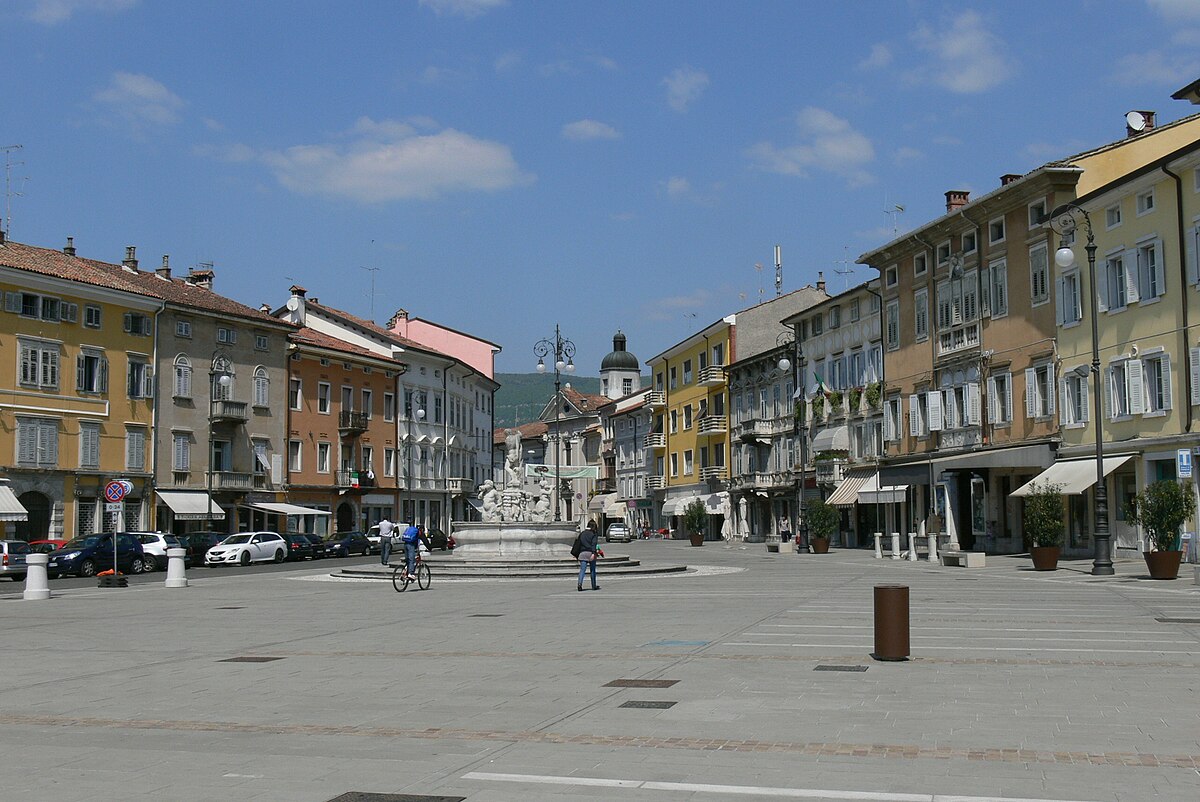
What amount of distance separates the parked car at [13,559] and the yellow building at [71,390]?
8.69 m

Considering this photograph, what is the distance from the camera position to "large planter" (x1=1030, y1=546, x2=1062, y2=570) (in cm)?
3438

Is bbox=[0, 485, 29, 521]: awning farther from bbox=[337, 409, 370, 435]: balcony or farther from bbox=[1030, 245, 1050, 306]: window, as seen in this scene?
bbox=[1030, 245, 1050, 306]: window

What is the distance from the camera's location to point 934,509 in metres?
50.0

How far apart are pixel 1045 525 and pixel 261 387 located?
44503 mm

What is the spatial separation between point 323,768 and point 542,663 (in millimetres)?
6208

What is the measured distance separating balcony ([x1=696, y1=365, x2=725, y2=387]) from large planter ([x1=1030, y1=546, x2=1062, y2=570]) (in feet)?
161

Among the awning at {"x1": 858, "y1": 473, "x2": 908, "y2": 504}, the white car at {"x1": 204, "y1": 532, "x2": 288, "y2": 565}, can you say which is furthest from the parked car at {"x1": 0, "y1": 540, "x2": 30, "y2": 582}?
the awning at {"x1": 858, "y1": 473, "x2": 908, "y2": 504}

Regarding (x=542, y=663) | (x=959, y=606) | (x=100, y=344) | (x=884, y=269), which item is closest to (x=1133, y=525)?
(x=959, y=606)

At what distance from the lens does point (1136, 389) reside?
38.0 meters

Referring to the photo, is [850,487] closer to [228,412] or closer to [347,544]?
[347,544]

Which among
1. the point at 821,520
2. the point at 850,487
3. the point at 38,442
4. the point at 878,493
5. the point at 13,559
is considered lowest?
the point at 13,559

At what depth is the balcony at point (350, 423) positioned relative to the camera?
73938 mm

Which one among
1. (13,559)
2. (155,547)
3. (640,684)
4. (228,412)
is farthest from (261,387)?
(640,684)

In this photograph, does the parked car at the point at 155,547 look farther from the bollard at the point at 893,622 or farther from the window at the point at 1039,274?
the bollard at the point at 893,622
